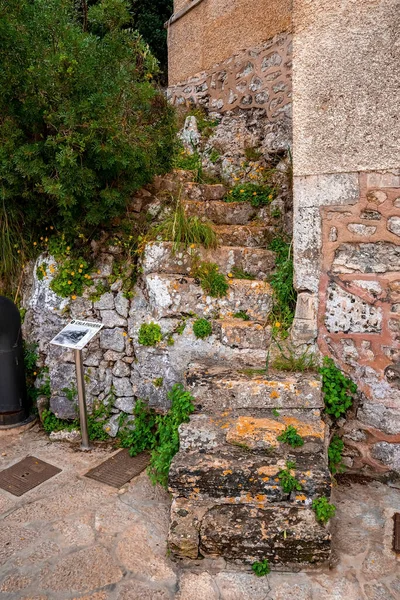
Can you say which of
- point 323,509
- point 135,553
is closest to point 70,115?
point 135,553

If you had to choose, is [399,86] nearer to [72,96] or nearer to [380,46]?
[380,46]

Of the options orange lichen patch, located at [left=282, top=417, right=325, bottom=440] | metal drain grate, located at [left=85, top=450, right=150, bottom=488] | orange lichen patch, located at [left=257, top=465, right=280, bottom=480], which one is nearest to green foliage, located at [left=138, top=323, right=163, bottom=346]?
metal drain grate, located at [left=85, top=450, right=150, bottom=488]

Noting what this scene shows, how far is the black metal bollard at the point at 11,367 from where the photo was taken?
3.81 metres

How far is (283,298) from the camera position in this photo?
3488 mm

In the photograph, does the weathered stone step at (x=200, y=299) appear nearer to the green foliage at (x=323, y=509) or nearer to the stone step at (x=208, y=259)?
the stone step at (x=208, y=259)

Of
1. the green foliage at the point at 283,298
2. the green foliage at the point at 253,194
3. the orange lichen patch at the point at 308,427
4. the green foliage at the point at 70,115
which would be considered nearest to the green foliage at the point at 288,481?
the orange lichen patch at the point at 308,427

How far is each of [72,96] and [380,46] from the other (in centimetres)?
215

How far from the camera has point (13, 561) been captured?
241 centimetres

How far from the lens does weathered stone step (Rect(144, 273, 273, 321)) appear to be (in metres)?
3.52

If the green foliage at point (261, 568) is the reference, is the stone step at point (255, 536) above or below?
above

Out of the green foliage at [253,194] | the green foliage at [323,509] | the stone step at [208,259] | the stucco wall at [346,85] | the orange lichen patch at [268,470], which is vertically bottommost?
the green foliage at [323,509]

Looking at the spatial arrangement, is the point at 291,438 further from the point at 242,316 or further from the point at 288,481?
the point at 242,316

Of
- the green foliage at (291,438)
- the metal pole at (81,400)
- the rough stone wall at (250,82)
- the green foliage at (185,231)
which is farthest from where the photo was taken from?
the rough stone wall at (250,82)

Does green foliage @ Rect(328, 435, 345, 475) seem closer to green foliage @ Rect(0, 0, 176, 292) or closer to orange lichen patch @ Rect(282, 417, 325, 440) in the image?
orange lichen patch @ Rect(282, 417, 325, 440)
